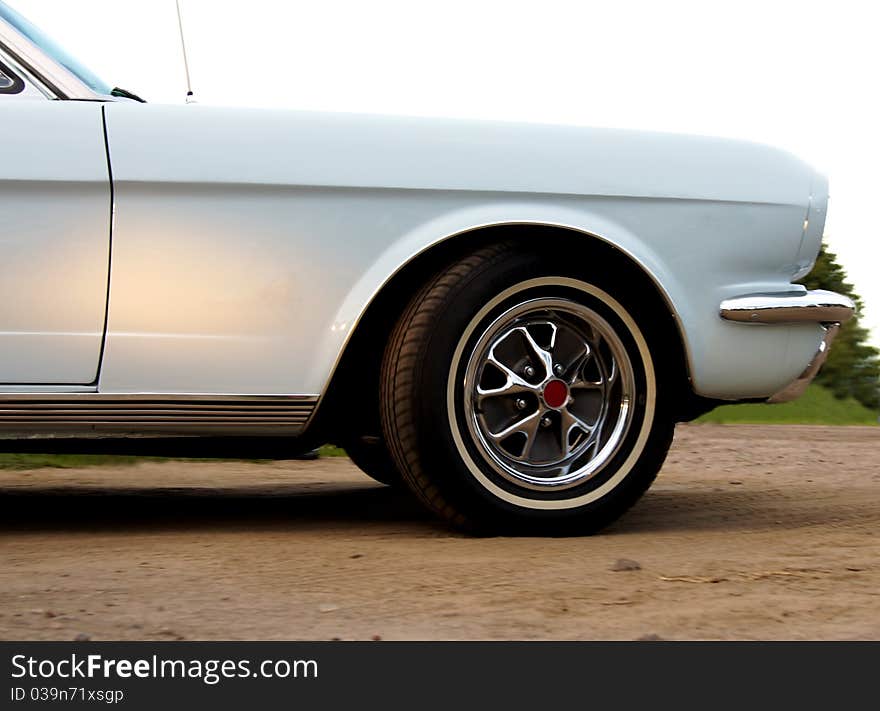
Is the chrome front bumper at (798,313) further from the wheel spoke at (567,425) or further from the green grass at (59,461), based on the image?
the green grass at (59,461)

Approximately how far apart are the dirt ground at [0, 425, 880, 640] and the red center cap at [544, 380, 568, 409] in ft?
1.31

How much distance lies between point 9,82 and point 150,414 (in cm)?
102

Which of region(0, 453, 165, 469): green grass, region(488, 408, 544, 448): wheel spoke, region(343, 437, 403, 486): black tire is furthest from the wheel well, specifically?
region(0, 453, 165, 469): green grass

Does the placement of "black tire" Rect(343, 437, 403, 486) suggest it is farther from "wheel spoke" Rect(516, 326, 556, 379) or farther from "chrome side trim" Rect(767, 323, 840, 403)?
Answer: "chrome side trim" Rect(767, 323, 840, 403)

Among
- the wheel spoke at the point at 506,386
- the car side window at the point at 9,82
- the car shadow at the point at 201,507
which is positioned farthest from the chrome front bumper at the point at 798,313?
the car side window at the point at 9,82

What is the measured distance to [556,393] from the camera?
3.32m

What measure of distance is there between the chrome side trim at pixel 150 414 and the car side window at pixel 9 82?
855mm

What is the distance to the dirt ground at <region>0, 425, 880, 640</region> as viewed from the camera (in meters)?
2.33

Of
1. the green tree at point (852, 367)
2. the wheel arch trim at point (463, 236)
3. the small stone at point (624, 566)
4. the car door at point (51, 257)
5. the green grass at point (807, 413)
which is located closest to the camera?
the small stone at point (624, 566)

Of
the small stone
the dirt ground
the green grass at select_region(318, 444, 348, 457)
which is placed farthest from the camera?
the green grass at select_region(318, 444, 348, 457)

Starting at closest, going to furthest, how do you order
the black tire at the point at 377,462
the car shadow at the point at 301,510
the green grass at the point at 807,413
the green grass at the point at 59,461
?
the car shadow at the point at 301,510, the black tire at the point at 377,462, the green grass at the point at 59,461, the green grass at the point at 807,413

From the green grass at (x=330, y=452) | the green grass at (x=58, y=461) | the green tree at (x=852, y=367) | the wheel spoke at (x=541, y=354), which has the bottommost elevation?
the green tree at (x=852, y=367)

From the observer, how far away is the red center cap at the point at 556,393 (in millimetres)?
3318

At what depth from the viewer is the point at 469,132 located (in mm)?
3273
